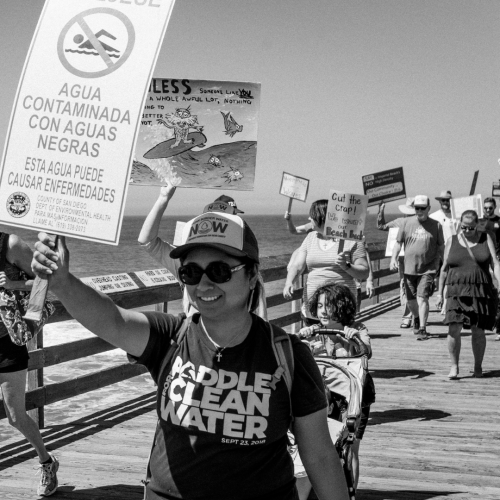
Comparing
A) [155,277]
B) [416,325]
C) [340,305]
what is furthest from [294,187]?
[340,305]

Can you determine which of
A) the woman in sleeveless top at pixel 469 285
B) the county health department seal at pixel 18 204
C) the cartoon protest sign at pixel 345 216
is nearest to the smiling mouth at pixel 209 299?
the county health department seal at pixel 18 204

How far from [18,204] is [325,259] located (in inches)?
210

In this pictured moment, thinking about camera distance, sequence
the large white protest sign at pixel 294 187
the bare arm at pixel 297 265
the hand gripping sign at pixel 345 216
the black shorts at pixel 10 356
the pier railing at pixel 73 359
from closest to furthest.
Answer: the black shorts at pixel 10 356, the pier railing at pixel 73 359, the bare arm at pixel 297 265, the hand gripping sign at pixel 345 216, the large white protest sign at pixel 294 187

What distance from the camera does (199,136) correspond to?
4.12 meters

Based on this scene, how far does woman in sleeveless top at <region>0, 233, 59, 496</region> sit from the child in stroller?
5.36ft

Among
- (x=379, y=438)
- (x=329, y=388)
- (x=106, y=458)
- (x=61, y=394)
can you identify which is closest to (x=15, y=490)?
(x=106, y=458)

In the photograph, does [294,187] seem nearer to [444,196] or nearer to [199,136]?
[444,196]

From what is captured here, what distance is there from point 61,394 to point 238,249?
170 inches

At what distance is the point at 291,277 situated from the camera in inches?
318

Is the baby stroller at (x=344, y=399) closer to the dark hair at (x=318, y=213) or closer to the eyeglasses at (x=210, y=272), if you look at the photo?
the eyeglasses at (x=210, y=272)

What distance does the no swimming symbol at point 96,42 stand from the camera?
2508mm

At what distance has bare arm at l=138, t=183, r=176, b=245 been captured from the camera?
446 centimetres

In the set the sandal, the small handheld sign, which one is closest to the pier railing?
the small handheld sign

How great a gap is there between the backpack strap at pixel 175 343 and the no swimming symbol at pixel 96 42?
2.58 feet
